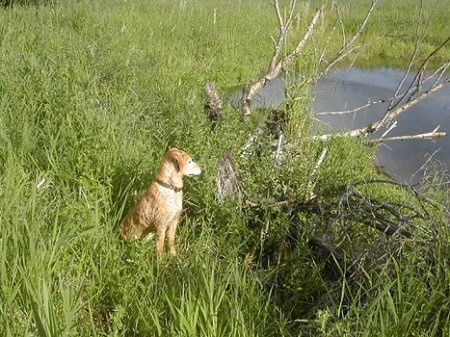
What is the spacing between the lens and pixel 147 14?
837cm

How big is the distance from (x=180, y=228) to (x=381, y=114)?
4680mm

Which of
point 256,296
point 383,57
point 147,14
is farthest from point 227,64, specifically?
point 256,296

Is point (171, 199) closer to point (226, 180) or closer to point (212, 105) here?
point (226, 180)

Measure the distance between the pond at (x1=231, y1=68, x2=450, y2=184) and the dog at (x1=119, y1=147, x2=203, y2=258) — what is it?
2247mm

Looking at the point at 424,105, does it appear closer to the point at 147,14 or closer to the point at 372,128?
the point at 372,128

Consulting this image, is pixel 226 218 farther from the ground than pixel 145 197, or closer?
closer

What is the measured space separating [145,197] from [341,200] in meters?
0.92

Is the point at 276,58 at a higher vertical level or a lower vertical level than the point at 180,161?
higher

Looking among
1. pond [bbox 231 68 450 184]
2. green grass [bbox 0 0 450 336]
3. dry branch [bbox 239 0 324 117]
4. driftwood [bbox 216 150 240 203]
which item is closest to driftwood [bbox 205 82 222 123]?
green grass [bbox 0 0 450 336]

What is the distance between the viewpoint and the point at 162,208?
2418 millimetres

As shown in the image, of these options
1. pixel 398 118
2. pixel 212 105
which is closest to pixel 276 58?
pixel 212 105

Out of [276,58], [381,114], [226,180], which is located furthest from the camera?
[381,114]

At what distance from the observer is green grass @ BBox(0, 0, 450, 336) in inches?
72.2

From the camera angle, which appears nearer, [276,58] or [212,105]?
[212,105]
